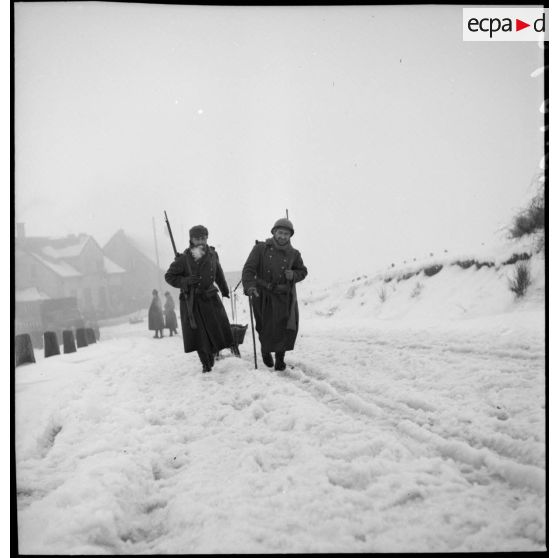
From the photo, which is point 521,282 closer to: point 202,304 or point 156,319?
point 202,304

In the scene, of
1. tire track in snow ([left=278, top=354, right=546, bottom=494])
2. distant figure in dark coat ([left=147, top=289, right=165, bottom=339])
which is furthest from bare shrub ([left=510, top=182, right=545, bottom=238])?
distant figure in dark coat ([left=147, top=289, right=165, bottom=339])

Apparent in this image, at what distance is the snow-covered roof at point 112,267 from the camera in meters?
19.3

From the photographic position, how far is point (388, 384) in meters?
3.20

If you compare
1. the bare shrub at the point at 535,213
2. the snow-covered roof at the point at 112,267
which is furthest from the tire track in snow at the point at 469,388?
the snow-covered roof at the point at 112,267

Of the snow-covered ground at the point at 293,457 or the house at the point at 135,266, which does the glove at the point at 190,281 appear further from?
the house at the point at 135,266

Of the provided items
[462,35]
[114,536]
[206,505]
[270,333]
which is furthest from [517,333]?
[114,536]

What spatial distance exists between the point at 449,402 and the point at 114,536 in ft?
7.16

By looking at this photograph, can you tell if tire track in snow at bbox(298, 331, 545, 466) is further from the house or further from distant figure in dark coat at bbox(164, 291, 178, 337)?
the house

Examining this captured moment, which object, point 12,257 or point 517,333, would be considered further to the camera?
point 517,333

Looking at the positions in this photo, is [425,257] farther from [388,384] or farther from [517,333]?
[388,384]

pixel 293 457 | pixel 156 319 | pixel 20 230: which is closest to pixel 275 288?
pixel 293 457

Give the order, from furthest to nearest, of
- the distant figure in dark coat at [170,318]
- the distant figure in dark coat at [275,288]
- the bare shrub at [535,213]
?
the distant figure in dark coat at [170,318], the distant figure in dark coat at [275,288], the bare shrub at [535,213]

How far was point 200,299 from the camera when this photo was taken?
14.7 ft

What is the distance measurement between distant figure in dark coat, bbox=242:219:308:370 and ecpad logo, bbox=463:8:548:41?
2317 millimetres
